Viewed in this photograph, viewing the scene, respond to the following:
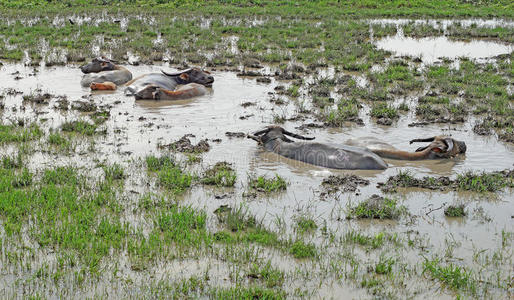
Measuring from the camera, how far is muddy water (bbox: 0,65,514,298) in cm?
589

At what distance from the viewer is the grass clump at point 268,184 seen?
6.58 m

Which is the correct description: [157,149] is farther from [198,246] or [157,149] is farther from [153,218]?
[198,246]

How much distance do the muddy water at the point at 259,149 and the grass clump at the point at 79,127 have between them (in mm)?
265

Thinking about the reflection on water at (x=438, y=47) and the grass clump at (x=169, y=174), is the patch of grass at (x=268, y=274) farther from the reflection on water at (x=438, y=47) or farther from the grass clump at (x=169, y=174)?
the reflection on water at (x=438, y=47)

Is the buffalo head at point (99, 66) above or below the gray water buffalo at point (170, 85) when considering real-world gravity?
above

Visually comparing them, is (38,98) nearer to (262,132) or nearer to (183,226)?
(262,132)

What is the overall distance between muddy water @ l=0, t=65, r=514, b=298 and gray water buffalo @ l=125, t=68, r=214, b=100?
18cm

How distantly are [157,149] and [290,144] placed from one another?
1803mm

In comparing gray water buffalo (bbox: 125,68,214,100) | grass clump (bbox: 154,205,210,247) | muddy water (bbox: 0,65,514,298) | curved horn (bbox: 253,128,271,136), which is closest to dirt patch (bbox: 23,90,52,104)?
muddy water (bbox: 0,65,514,298)

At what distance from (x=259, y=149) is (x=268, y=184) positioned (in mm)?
1536

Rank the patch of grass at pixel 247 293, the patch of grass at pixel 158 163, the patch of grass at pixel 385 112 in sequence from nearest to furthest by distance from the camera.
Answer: the patch of grass at pixel 247 293 < the patch of grass at pixel 158 163 < the patch of grass at pixel 385 112

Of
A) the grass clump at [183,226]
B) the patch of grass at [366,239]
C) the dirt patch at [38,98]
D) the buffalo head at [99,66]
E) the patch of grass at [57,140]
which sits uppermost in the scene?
the buffalo head at [99,66]

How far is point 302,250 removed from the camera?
16.5 ft

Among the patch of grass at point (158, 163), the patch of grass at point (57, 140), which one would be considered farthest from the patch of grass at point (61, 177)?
the patch of grass at point (57, 140)
